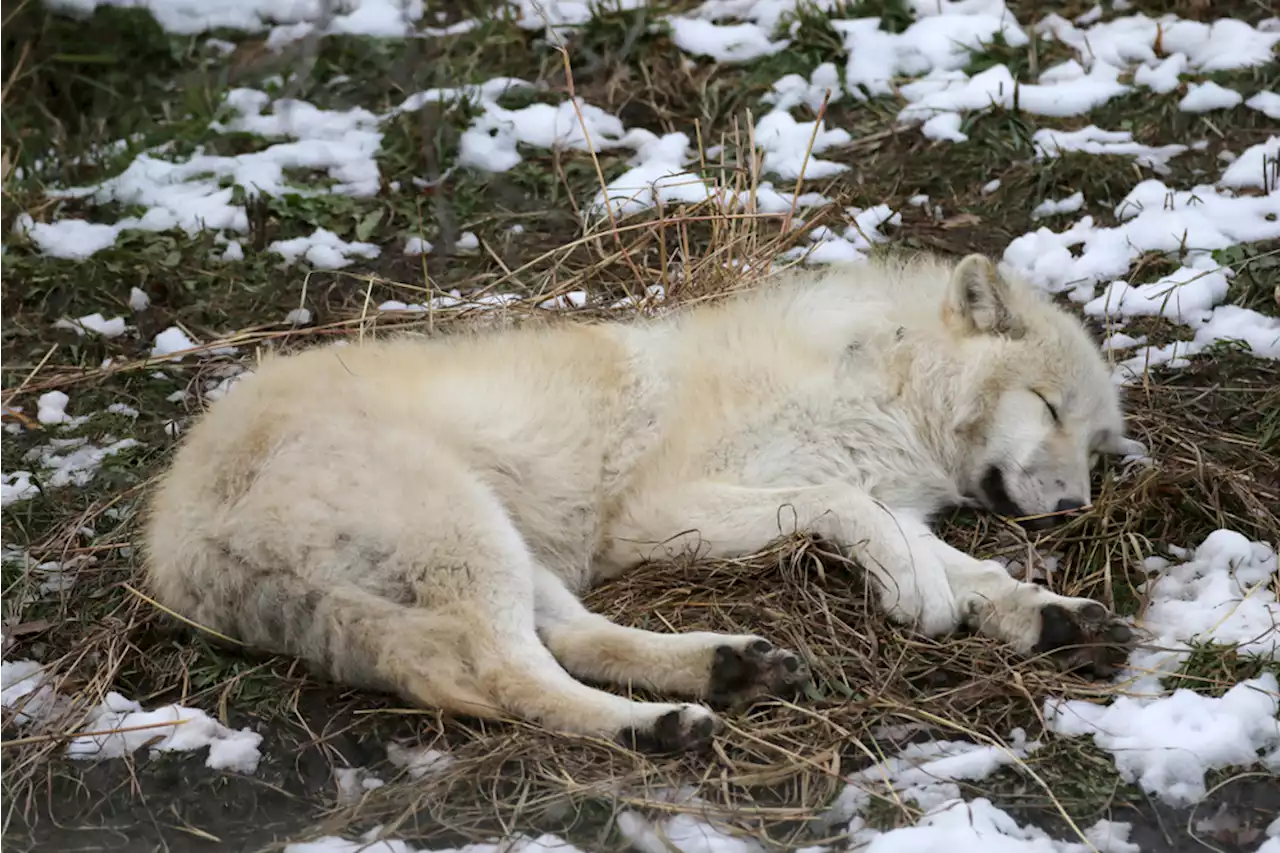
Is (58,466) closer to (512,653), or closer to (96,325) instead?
(96,325)

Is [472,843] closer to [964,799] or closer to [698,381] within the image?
[964,799]

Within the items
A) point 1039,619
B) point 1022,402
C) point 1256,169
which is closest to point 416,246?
point 1022,402

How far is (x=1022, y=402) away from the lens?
4559 mm

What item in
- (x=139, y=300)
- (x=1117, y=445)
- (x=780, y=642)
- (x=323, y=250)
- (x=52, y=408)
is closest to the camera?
(x=780, y=642)

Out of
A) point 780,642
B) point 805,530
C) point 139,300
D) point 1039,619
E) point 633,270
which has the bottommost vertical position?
point 780,642

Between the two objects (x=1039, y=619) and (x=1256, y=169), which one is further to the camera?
(x=1256, y=169)

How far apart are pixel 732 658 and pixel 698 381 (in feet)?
4.12

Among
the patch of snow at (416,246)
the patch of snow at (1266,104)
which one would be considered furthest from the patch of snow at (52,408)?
the patch of snow at (1266,104)

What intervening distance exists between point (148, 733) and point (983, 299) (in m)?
3.23

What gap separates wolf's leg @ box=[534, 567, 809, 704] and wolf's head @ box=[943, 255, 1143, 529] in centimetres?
131

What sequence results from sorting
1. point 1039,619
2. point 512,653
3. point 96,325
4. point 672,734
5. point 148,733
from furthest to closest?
point 96,325 → point 1039,619 → point 148,733 → point 512,653 → point 672,734

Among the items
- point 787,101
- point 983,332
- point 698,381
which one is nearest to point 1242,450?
point 983,332

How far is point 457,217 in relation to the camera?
7.01 m

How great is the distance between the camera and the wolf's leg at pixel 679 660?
3.67 meters
